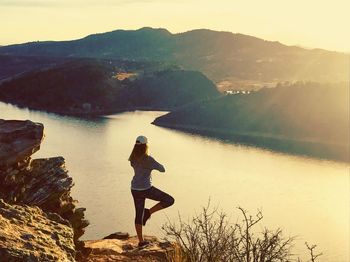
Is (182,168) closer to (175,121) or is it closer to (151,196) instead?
(175,121)

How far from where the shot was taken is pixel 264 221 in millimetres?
55594

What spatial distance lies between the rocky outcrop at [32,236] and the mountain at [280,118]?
341ft

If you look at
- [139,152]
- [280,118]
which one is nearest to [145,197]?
[139,152]

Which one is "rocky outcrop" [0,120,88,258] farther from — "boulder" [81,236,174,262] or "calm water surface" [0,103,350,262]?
"calm water surface" [0,103,350,262]

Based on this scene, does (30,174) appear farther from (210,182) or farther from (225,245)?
(210,182)

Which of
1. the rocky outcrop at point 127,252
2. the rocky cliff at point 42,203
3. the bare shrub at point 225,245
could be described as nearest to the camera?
the bare shrub at point 225,245

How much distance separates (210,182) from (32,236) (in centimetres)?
6470

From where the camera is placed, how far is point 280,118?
136875mm

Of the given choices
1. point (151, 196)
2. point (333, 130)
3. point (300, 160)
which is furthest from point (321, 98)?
point (151, 196)

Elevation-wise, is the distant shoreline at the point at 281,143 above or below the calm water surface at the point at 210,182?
above

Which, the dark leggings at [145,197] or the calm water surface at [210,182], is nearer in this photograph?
the dark leggings at [145,197]

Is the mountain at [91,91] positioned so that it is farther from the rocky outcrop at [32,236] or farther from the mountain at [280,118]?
the rocky outcrop at [32,236]

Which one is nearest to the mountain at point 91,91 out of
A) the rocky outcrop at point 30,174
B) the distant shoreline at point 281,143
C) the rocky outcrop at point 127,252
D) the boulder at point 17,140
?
the distant shoreline at point 281,143

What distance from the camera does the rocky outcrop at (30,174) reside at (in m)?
13.1
